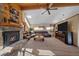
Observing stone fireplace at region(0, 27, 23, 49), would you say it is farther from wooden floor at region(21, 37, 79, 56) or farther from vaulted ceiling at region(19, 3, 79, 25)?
vaulted ceiling at region(19, 3, 79, 25)

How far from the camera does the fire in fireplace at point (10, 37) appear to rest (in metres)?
2.35

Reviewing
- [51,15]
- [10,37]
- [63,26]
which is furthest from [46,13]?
[10,37]

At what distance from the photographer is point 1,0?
7.11 ft

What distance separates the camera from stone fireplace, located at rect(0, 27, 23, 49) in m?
2.31

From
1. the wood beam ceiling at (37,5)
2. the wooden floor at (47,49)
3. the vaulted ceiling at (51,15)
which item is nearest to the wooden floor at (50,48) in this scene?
the wooden floor at (47,49)

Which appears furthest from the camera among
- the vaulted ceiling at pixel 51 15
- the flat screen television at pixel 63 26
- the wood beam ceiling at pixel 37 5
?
the flat screen television at pixel 63 26

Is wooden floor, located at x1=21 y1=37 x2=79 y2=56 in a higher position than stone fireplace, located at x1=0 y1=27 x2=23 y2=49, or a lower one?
lower

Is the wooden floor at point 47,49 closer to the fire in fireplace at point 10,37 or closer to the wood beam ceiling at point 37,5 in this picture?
the fire in fireplace at point 10,37

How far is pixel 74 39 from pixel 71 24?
304mm

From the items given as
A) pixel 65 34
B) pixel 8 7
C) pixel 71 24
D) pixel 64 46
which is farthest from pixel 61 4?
pixel 8 7

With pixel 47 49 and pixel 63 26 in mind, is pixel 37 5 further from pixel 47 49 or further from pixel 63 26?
pixel 47 49

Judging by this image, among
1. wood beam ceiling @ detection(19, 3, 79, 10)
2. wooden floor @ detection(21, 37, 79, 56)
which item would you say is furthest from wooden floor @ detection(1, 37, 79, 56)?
wood beam ceiling @ detection(19, 3, 79, 10)

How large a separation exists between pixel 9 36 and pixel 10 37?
32 millimetres

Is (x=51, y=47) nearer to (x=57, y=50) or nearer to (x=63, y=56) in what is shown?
(x=57, y=50)
